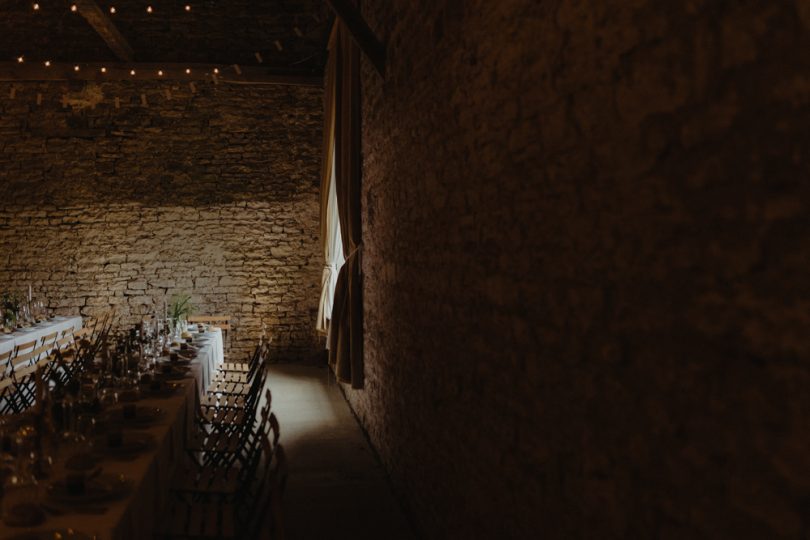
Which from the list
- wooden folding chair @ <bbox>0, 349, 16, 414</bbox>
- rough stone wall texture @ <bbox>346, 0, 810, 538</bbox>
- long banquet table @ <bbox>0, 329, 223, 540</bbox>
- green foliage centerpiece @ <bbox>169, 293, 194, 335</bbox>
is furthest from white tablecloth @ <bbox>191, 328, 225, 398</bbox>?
rough stone wall texture @ <bbox>346, 0, 810, 538</bbox>

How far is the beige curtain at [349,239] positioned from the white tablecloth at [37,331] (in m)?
3.02

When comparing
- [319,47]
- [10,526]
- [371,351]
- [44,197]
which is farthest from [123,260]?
[10,526]

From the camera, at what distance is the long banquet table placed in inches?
73.1

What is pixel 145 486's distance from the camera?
2.31 meters

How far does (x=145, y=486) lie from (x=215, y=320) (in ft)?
21.1

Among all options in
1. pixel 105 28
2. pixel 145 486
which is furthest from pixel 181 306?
pixel 145 486

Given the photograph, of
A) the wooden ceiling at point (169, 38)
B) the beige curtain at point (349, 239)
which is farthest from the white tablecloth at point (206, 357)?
the wooden ceiling at point (169, 38)

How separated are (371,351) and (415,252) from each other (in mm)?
1720

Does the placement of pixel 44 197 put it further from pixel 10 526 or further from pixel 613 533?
Result: pixel 613 533

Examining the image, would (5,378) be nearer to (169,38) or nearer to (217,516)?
(217,516)

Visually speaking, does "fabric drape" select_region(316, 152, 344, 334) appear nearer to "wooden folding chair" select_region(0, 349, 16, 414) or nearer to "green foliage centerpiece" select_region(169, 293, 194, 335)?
"green foliage centerpiece" select_region(169, 293, 194, 335)

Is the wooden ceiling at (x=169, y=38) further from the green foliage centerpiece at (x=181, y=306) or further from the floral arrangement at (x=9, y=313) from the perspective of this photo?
the floral arrangement at (x=9, y=313)

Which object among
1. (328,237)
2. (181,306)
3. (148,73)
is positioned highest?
(148,73)

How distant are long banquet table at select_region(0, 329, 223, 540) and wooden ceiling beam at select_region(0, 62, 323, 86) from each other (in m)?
5.85
